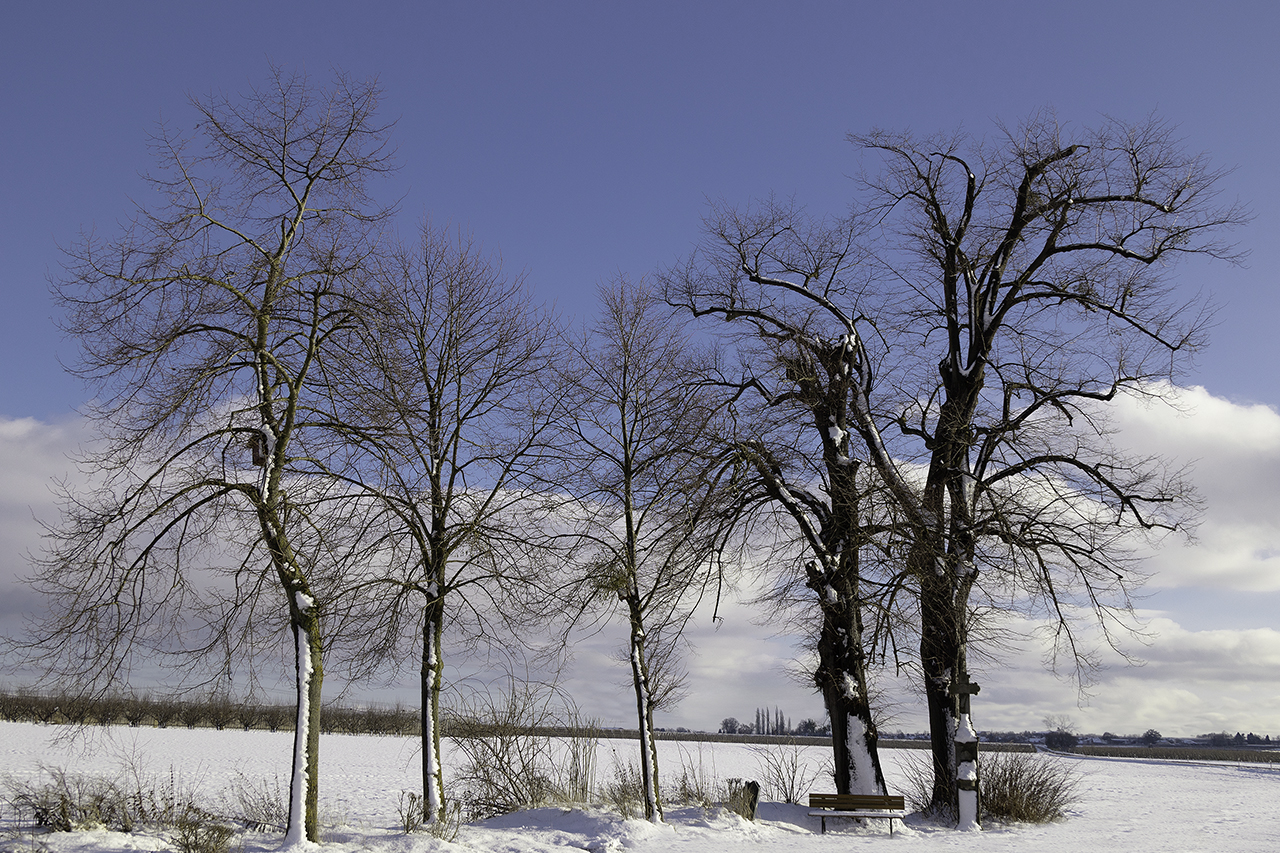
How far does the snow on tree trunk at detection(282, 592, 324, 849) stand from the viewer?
10594 mm

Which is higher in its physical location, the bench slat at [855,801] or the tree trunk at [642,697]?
the tree trunk at [642,697]

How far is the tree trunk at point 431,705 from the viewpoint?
12578mm

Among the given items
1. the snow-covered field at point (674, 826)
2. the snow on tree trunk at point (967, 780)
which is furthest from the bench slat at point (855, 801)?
the snow on tree trunk at point (967, 780)

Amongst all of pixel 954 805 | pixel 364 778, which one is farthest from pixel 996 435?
pixel 364 778

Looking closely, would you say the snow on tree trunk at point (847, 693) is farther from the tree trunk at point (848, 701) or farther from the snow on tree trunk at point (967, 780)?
the snow on tree trunk at point (967, 780)

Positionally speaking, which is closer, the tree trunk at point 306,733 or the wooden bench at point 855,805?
the tree trunk at point 306,733

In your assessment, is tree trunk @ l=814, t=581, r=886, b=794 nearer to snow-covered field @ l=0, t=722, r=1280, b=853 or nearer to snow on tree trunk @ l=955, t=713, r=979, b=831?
snow-covered field @ l=0, t=722, r=1280, b=853

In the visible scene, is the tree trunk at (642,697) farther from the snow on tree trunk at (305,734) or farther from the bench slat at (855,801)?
the snow on tree trunk at (305,734)

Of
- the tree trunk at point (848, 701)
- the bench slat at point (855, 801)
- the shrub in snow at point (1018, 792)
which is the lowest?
the shrub in snow at point (1018, 792)

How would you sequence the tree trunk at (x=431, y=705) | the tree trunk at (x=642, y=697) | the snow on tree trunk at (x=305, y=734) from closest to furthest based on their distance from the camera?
the snow on tree trunk at (x=305, y=734), the tree trunk at (x=431, y=705), the tree trunk at (x=642, y=697)

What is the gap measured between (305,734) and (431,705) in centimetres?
225

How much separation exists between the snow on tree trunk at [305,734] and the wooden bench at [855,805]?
7.69 meters

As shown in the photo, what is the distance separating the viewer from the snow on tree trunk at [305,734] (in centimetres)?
1059

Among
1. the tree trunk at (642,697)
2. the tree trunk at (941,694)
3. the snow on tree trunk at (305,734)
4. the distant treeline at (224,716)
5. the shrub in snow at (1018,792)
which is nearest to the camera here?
the snow on tree trunk at (305,734)
